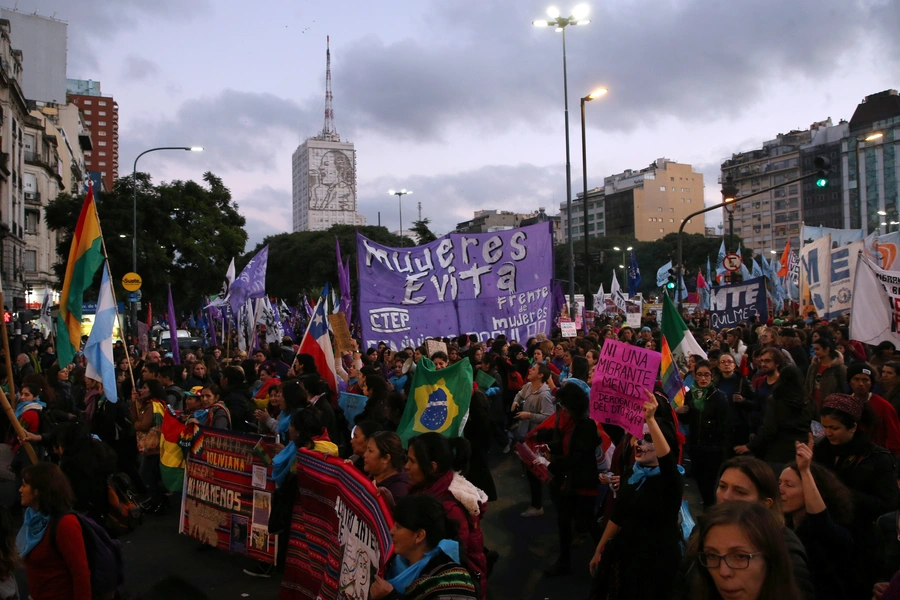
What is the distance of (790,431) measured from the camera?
624 centimetres

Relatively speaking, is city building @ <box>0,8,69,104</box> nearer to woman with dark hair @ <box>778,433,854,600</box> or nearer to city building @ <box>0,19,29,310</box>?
city building @ <box>0,19,29,310</box>

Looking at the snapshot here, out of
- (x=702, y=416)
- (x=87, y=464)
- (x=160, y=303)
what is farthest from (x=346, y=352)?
(x=160, y=303)

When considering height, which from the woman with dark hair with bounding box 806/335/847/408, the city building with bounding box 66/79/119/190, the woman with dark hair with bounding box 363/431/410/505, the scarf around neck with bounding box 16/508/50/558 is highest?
the city building with bounding box 66/79/119/190

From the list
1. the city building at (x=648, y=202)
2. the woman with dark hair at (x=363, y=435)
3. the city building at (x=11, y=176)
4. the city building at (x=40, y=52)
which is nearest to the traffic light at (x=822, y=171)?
the woman with dark hair at (x=363, y=435)

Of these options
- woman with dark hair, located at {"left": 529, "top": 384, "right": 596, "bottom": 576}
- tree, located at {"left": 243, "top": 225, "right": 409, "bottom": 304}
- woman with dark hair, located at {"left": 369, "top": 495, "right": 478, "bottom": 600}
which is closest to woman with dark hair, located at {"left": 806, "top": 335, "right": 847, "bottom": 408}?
woman with dark hair, located at {"left": 529, "top": 384, "right": 596, "bottom": 576}

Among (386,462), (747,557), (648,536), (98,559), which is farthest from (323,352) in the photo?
(747,557)

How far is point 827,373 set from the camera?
7.68m

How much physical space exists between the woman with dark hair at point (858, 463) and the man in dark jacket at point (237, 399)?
575 cm

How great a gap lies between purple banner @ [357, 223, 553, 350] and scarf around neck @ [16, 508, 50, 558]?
867cm

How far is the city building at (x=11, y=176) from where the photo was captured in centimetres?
4491

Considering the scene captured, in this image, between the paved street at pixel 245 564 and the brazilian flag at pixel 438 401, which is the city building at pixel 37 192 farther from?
the brazilian flag at pixel 438 401

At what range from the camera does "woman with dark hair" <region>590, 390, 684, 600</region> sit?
13.8 feet

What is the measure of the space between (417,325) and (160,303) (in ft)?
106

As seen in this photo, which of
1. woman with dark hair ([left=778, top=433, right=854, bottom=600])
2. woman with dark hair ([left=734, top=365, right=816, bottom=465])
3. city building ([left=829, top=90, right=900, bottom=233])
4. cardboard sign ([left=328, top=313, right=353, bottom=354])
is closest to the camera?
woman with dark hair ([left=778, top=433, right=854, bottom=600])
